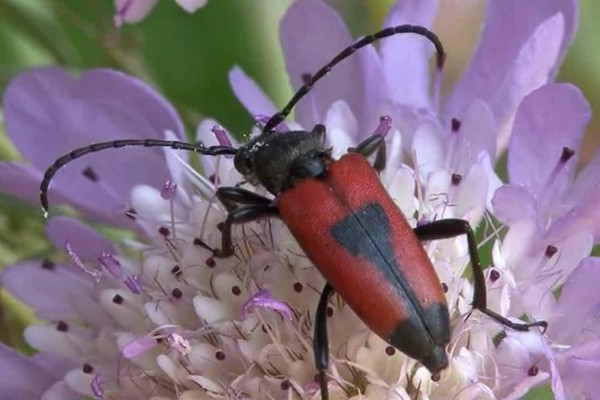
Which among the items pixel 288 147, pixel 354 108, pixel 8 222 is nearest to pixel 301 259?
pixel 288 147

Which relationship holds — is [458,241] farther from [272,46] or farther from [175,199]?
[272,46]

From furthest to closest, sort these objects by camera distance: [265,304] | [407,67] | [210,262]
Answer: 1. [407,67]
2. [210,262]
3. [265,304]

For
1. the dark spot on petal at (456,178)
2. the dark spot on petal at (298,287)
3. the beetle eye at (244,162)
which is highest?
the beetle eye at (244,162)

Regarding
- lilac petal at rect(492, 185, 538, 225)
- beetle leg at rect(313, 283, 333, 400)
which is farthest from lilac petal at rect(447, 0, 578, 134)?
beetle leg at rect(313, 283, 333, 400)

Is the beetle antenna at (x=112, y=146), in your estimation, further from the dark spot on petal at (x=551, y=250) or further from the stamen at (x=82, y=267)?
the dark spot on petal at (x=551, y=250)

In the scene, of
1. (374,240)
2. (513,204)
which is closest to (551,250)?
(513,204)

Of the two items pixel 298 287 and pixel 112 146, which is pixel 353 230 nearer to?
pixel 298 287

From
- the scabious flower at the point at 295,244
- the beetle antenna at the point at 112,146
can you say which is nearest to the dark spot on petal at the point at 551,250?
the scabious flower at the point at 295,244
